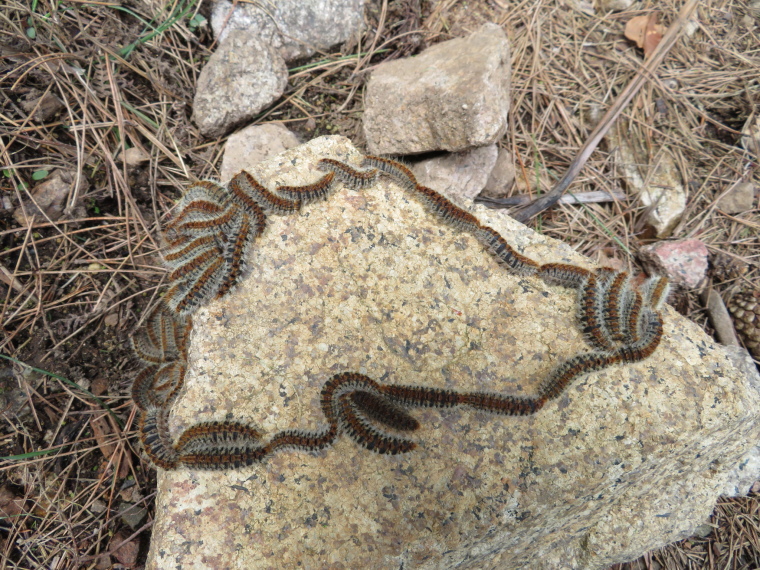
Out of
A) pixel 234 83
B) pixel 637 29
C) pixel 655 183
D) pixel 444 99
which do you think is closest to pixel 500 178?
pixel 444 99

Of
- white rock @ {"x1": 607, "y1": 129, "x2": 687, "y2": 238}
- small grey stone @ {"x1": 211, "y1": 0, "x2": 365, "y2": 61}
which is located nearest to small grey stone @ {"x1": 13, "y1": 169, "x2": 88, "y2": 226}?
small grey stone @ {"x1": 211, "y1": 0, "x2": 365, "y2": 61}

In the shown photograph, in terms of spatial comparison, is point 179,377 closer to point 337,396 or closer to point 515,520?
point 337,396

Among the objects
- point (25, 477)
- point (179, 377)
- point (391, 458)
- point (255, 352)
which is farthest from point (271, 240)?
point (25, 477)

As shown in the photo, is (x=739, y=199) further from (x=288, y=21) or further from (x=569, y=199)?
(x=288, y=21)

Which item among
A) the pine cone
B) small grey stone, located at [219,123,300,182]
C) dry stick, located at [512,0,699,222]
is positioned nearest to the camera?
the pine cone

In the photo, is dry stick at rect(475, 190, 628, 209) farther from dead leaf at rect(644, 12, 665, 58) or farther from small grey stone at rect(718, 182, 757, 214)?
dead leaf at rect(644, 12, 665, 58)
